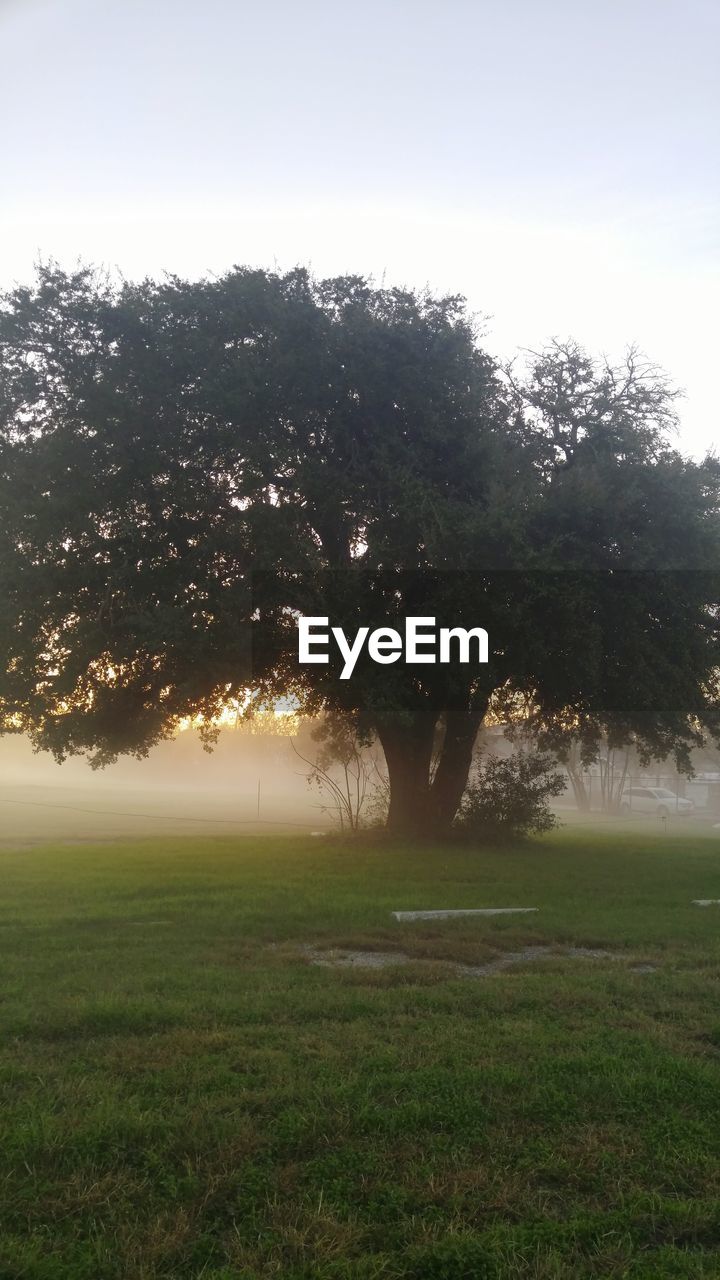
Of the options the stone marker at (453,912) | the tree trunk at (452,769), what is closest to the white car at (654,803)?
the tree trunk at (452,769)

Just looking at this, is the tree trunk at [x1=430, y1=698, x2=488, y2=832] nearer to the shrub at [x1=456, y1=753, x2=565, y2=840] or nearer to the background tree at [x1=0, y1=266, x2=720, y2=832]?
the shrub at [x1=456, y1=753, x2=565, y2=840]

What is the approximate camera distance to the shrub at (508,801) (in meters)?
23.3

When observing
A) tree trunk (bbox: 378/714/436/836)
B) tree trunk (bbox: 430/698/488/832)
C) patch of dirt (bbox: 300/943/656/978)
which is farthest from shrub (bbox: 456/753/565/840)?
patch of dirt (bbox: 300/943/656/978)

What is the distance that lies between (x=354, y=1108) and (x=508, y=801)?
18.9m

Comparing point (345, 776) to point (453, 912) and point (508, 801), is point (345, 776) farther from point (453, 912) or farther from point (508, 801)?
point (453, 912)

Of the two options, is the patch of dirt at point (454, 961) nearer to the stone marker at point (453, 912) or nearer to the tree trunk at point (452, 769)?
the stone marker at point (453, 912)

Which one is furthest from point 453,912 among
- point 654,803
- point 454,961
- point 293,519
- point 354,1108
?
point 654,803

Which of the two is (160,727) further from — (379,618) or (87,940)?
(87,940)

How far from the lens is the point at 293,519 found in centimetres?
1889

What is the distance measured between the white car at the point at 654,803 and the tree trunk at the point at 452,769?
1326 inches

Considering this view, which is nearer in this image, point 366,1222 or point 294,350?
point 366,1222

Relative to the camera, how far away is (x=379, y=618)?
62.2ft

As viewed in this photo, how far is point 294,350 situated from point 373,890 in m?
10.6

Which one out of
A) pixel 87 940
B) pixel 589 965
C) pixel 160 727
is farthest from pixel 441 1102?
pixel 160 727
